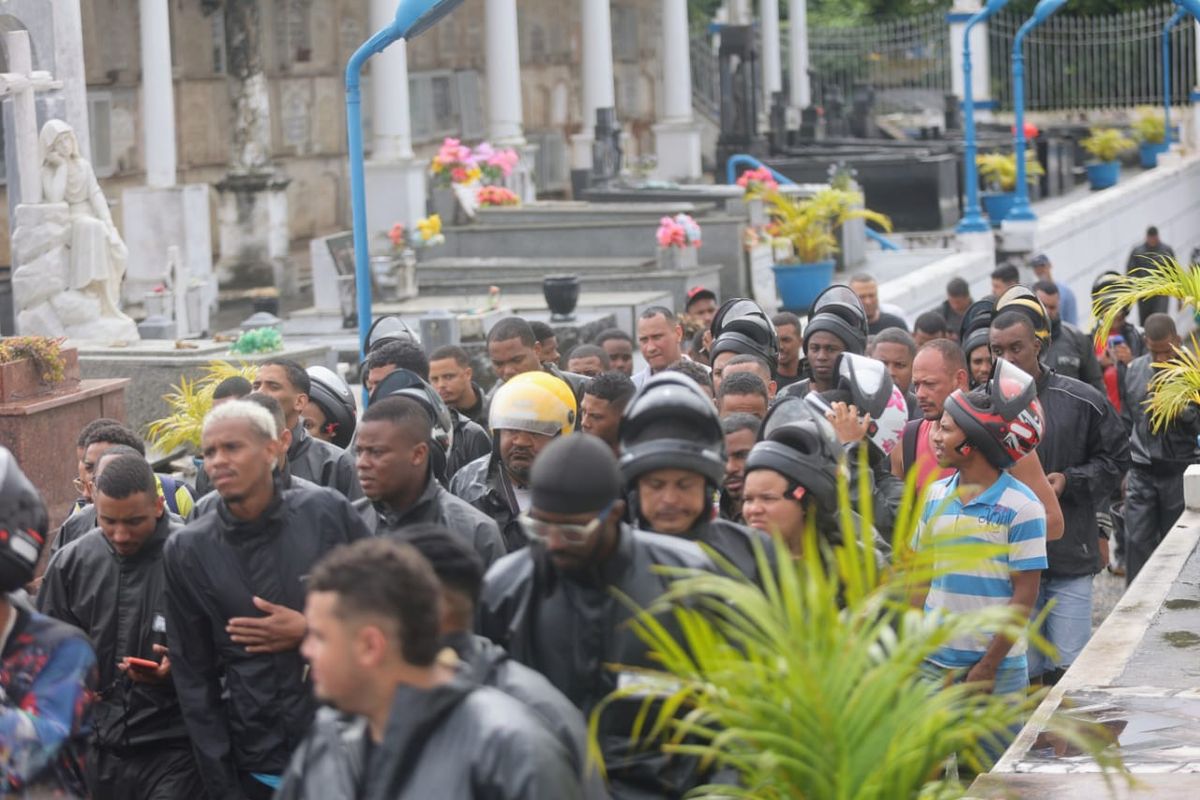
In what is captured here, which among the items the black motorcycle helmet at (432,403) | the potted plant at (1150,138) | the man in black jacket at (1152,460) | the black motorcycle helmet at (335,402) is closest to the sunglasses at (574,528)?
the black motorcycle helmet at (432,403)

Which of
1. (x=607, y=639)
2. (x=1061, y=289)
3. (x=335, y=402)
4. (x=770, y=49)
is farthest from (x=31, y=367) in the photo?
(x=770, y=49)

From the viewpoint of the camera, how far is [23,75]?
59.1ft

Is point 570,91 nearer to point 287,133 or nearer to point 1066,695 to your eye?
point 287,133

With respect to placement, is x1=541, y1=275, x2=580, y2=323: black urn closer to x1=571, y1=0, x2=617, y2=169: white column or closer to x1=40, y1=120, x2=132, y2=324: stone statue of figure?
x1=40, y1=120, x2=132, y2=324: stone statue of figure

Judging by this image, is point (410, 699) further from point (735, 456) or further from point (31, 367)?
point (31, 367)

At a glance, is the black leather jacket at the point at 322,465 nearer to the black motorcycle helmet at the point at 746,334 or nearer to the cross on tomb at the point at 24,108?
the black motorcycle helmet at the point at 746,334

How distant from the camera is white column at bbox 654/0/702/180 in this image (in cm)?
3528

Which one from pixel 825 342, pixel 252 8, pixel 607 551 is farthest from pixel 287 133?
pixel 607 551

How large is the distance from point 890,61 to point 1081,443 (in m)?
38.2

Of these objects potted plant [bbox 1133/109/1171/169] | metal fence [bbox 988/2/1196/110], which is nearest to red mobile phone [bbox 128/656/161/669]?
potted plant [bbox 1133/109/1171/169]

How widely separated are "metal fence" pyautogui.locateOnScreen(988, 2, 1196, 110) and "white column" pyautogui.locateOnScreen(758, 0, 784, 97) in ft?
22.1

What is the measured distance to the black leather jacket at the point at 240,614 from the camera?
6.12 m

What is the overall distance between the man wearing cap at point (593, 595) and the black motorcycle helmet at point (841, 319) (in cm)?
439

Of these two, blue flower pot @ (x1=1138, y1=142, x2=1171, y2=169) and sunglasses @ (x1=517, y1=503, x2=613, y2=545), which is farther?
blue flower pot @ (x1=1138, y1=142, x2=1171, y2=169)
